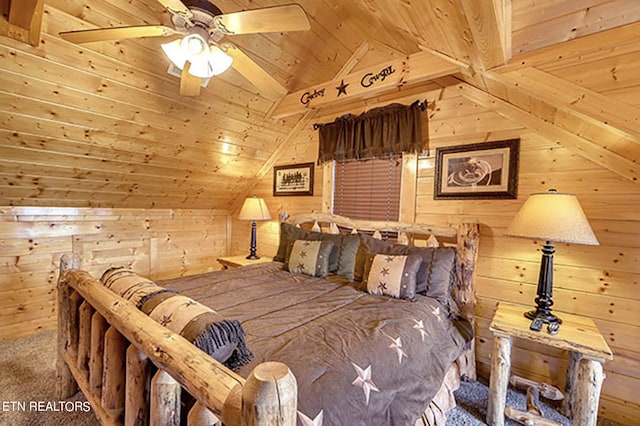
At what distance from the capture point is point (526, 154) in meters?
2.08

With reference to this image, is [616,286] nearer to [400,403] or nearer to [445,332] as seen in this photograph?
[445,332]

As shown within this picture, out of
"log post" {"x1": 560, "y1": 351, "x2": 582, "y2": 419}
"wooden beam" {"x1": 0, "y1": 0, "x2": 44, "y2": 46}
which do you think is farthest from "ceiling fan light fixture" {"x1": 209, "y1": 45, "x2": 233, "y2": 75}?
"log post" {"x1": 560, "y1": 351, "x2": 582, "y2": 419}

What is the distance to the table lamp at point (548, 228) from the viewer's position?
5.11 ft

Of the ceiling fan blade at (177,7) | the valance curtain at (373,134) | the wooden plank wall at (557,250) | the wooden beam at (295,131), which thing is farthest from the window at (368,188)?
the ceiling fan blade at (177,7)

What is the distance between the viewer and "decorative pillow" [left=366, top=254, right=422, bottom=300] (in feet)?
6.49

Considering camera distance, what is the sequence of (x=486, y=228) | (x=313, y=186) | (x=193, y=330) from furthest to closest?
1. (x=313, y=186)
2. (x=486, y=228)
3. (x=193, y=330)

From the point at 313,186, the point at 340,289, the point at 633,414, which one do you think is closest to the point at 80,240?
the point at 313,186

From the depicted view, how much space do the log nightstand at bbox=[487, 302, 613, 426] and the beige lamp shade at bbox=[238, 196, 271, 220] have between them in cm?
257

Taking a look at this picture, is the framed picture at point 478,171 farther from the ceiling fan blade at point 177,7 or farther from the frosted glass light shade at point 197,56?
the ceiling fan blade at point 177,7

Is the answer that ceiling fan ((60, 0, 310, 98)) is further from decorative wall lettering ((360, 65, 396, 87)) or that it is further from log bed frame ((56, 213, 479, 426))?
log bed frame ((56, 213, 479, 426))

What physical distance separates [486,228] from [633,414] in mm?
1377

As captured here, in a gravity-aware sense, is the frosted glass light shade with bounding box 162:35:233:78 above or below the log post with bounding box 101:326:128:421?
above

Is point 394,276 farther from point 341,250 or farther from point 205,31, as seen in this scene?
A: point 205,31

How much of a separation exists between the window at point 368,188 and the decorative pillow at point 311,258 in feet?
1.97
